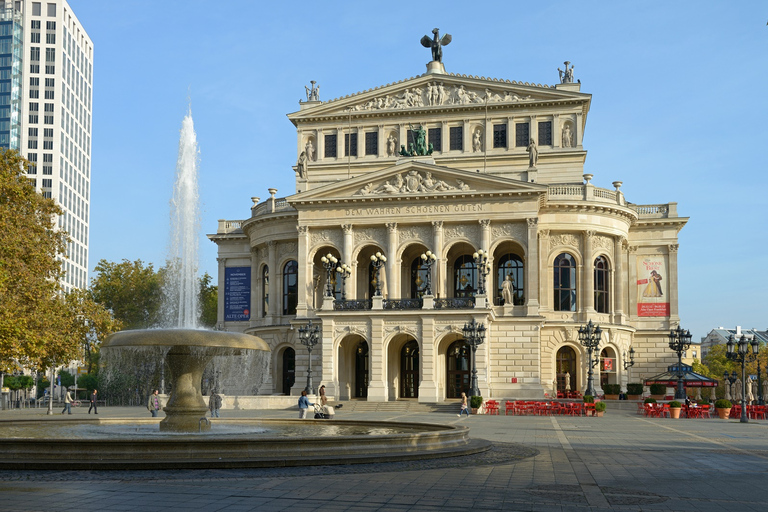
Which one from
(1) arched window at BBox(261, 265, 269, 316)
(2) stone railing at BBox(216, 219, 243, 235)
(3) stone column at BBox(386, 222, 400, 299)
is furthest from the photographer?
(2) stone railing at BBox(216, 219, 243, 235)

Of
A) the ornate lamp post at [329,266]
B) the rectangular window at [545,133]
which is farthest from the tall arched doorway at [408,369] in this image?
the rectangular window at [545,133]

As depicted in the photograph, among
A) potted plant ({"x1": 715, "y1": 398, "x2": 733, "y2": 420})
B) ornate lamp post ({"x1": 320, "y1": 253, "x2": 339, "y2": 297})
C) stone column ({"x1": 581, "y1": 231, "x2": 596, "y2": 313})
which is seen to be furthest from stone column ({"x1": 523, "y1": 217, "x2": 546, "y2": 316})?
potted plant ({"x1": 715, "y1": 398, "x2": 733, "y2": 420})

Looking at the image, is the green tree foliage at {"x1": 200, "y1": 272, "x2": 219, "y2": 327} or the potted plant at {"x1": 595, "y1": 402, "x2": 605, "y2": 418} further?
the green tree foliage at {"x1": 200, "y1": 272, "x2": 219, "y2": 327}

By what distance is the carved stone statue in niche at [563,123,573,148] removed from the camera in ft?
191

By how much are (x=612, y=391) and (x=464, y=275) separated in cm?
1176

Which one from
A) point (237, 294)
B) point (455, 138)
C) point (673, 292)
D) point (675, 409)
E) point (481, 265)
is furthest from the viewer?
point (237, 294)

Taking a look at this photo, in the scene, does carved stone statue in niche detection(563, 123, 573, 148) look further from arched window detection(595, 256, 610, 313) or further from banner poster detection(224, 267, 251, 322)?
banner poster detection(224, 267, 251, 322)

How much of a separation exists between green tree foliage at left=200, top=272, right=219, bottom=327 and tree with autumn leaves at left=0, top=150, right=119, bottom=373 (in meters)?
35.3

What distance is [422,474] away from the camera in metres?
14.4

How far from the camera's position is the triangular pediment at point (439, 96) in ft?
192

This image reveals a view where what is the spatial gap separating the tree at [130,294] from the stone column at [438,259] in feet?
93.9

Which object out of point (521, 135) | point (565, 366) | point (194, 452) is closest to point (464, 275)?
point (565, 366)

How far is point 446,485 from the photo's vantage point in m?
13.1

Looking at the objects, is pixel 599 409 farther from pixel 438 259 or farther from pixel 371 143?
pixel 371 143
